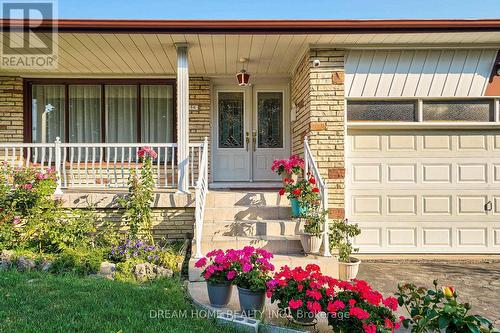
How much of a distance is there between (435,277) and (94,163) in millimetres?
5675

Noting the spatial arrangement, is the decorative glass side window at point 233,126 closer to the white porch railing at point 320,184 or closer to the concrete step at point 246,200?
the concrete step at point 246,200

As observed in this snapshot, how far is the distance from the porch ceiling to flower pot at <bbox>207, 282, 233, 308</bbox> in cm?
354

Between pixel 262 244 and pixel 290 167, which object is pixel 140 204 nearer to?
pixel 262 244

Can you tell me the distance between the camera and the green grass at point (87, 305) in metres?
3.11

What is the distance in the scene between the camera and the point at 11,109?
774cm

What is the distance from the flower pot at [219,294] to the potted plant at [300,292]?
1.71ft

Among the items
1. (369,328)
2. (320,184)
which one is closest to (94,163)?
(320,184)

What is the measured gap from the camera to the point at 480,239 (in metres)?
6.19

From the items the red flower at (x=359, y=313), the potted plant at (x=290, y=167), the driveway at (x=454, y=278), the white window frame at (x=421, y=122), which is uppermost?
the white window frame at (x=421, y=122)

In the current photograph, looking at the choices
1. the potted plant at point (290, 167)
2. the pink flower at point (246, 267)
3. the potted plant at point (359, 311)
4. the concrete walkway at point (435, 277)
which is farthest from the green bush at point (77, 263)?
the potted plant at point (359, 311)

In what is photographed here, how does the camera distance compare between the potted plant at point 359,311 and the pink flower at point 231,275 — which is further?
the pink flower at point 231,275

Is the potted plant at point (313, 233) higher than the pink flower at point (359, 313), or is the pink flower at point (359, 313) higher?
the potted plant at point (313, 233)

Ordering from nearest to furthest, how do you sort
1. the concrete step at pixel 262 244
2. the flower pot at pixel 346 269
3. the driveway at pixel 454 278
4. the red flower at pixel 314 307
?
the red flower at pixel 314 307
the driveway at pixel 454 278
the flower pot at pixel 346 269
the concrete step at pixel 262 244

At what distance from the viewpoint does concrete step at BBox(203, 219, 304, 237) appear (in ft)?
17.8
